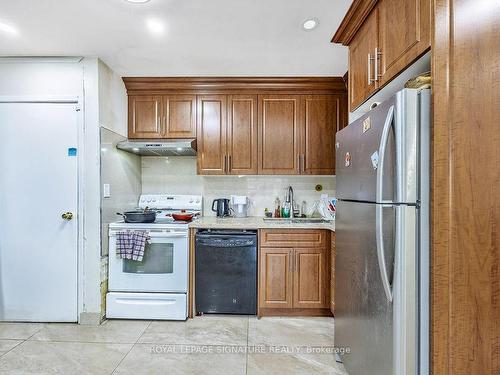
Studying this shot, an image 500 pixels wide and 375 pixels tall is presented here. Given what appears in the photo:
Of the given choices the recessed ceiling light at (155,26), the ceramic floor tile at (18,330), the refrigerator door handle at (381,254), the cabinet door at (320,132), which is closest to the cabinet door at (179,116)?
the recessed ceiling light at (155,26)

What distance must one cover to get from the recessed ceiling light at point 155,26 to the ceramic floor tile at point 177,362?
2.38m

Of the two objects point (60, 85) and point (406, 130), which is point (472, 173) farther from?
point (60, 85)

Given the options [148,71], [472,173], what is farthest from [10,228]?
[472,173]

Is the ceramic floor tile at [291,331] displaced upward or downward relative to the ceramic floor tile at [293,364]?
downward

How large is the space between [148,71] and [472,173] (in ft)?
9.15

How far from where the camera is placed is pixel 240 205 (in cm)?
332

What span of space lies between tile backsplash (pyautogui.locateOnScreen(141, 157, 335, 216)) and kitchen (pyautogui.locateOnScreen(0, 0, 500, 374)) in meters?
0.02

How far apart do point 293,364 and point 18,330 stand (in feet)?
7.60

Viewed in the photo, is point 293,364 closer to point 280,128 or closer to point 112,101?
point 280,128

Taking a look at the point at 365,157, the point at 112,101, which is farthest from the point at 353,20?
the point at 112,101

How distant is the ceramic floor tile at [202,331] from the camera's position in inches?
91.1

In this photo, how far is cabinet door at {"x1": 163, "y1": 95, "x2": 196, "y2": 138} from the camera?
3.13 meters

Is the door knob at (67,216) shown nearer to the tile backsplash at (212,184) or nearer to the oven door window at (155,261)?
the oven door window at (155,261)

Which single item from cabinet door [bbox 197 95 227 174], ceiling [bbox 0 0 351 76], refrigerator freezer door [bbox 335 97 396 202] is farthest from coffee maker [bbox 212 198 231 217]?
refrigerator freezer door [bbox 335 97 396 202]
